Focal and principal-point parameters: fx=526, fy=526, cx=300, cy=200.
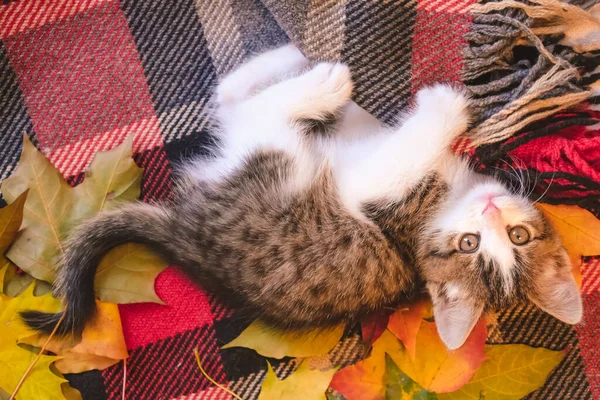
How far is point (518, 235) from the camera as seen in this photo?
3.67 feet

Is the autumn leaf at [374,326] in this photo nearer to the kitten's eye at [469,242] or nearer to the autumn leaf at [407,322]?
the autumn leaf at [407,322]

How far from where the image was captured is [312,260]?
109 cm

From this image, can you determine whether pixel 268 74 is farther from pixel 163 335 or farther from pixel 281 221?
pixel 163 335

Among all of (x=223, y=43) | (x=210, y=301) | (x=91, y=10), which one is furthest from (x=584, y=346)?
(x=91, y=10)

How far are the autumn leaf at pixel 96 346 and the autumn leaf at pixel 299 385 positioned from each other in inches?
13.3

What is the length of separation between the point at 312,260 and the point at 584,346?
0.68 m

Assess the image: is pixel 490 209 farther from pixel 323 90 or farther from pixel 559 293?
pixel 323 90

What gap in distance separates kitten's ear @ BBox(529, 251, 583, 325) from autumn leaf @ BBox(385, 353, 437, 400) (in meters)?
0.31

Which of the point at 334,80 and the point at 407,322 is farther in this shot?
the point at 407,322

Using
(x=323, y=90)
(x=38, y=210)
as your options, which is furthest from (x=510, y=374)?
(x=38, y=210)

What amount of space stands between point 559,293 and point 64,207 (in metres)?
1.09

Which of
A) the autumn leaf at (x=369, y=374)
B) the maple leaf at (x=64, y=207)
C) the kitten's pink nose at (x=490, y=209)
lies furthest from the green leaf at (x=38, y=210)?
the kitten's pink nose at (x=490, y=209)

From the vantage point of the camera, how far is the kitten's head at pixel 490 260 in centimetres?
109

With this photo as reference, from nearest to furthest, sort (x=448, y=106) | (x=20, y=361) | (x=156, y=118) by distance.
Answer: (x=448, y=106), (x=20, y=361), (x=156, y=118)
